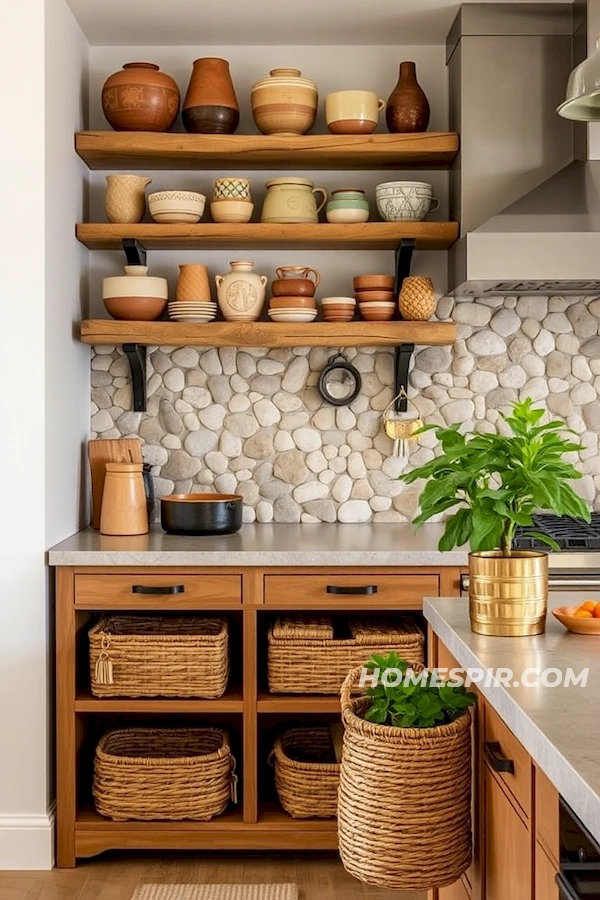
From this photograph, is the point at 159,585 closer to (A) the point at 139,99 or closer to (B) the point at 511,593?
(B) the point at 511,593

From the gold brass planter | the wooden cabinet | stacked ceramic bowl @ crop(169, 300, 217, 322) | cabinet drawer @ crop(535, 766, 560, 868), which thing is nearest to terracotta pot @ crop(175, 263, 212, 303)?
stacked ceramic bowl @ crop(169, 300, 217, 322)

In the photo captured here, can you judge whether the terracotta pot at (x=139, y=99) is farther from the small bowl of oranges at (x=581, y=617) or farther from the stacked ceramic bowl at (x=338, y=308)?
the small bowl of oranges at (x=581, y=617)

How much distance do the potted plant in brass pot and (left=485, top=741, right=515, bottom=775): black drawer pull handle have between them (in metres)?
0.22

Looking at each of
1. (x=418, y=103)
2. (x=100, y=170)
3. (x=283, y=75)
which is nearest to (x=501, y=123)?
(x=418, y=103)

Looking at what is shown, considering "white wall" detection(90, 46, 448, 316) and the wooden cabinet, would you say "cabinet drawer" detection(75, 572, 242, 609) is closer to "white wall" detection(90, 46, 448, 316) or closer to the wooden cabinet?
the wooden cabinet

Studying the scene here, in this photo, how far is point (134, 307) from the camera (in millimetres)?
3584

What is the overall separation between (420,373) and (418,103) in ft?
3.07

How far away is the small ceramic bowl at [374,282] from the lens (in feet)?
11.8

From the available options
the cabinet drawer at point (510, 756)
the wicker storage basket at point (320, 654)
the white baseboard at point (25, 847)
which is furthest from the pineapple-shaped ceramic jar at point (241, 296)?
the cabinet drawer at point (510, 756)

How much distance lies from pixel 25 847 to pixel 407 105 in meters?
2.69

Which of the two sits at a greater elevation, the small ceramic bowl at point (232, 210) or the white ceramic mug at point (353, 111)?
the white ceramic mug at point (353, 111)

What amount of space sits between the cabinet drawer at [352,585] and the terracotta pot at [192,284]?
1049 mm

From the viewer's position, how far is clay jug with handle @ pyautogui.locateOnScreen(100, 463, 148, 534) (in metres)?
3.46

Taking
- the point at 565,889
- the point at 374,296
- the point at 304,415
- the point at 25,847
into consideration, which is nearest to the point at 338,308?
the point at 374,296
